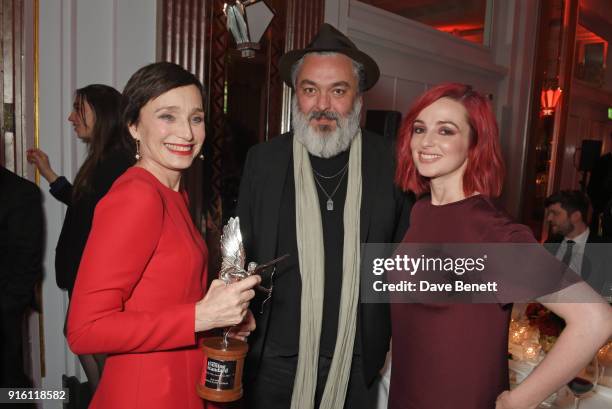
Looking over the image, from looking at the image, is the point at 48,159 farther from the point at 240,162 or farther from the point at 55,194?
the point at 240,162

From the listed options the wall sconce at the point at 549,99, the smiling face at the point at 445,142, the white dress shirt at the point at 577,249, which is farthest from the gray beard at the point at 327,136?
the wall sconce at the point at 549,99

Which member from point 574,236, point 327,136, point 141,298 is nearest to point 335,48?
point 327,136

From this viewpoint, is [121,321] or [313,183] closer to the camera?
[121,321]

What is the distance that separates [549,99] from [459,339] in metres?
6.69

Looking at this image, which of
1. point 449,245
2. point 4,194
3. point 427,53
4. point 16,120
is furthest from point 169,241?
point 427,53

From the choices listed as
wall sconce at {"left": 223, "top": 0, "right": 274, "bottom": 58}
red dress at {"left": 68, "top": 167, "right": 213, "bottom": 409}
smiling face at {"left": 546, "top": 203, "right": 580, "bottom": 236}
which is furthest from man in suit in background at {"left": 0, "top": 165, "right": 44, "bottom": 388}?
smiling face at {"left": 546, "top": 203, "right": 580, "bottom": 236}

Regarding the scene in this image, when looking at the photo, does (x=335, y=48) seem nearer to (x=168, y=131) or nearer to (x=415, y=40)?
(x=168, y=131)

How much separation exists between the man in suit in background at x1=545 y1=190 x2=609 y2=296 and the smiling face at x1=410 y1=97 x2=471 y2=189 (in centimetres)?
235

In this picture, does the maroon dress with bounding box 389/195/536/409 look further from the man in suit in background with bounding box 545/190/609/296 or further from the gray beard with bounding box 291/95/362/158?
the man in suit in background with bounding box 545/190/609/296

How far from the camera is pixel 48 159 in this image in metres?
3.14

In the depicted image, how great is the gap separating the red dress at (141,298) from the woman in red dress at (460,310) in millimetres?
721

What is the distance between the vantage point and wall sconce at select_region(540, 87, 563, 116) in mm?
7035

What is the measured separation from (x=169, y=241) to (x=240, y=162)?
2.30 metres

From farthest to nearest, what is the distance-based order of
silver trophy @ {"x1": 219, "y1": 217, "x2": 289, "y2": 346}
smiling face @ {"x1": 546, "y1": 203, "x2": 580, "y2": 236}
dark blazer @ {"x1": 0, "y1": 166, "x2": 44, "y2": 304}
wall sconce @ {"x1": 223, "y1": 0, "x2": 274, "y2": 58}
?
smiling face @ {"x1": 546, "y1": 203, "x2": 580, "y2": 236}, wall sconce @ {"x1": 223, "y1": 0, "x2": 274, "y2": 58}, dark blazer @ {"x1": 0, "y1": 166, "x2": 44, "y2": 304}, silver trophy @ {"x1": 219, "y1": 217, "x2": 289, "y2": 346}
